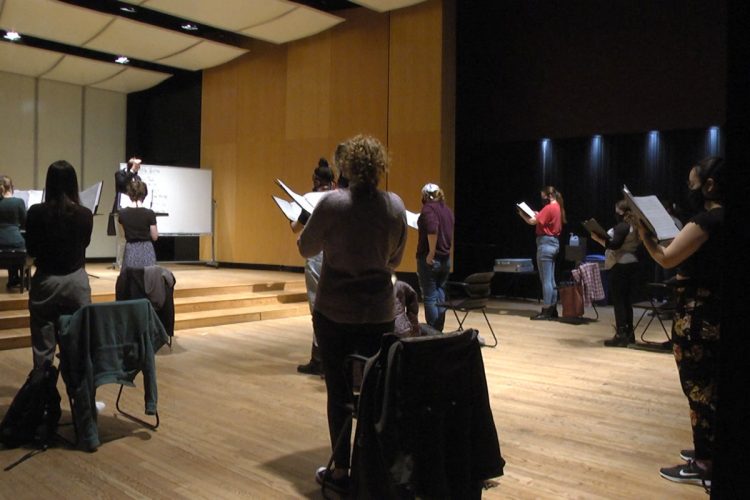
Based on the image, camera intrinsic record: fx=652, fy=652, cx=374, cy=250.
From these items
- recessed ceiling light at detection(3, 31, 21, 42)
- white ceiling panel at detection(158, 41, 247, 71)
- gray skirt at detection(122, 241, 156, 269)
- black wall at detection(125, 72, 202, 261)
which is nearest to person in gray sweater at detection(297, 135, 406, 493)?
gray skirt at detection(122, 241, 156, 269)

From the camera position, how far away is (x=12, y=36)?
981cm

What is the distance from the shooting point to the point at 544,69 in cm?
930

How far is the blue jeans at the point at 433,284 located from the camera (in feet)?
19.8

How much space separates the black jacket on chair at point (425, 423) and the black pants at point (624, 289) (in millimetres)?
4413

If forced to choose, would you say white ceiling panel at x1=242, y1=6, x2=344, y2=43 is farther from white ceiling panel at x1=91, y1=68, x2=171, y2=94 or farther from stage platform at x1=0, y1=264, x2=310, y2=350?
stage platform at x1=0, y1=264, x2=310, y2=350

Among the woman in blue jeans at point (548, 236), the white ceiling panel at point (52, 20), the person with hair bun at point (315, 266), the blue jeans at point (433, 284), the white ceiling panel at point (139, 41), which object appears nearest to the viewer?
the person with hair bun at point (315, 266)

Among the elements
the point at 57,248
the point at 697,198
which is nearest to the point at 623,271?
the point at 697,198

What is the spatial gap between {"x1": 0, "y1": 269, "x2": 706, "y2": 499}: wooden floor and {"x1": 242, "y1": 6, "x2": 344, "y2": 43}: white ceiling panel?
5219mm

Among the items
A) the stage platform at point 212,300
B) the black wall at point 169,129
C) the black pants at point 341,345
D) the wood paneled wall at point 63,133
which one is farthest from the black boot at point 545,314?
the wood paneled wall at point 63,133

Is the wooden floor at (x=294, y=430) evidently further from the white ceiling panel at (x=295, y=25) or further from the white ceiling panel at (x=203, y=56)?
the white ceiling panel at (x=203, y=56)

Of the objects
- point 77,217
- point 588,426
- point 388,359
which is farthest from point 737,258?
point 77,217

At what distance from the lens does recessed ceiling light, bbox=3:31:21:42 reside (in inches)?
381

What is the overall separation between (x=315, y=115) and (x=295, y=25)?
4.89 ft

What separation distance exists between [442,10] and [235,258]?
222 inches
